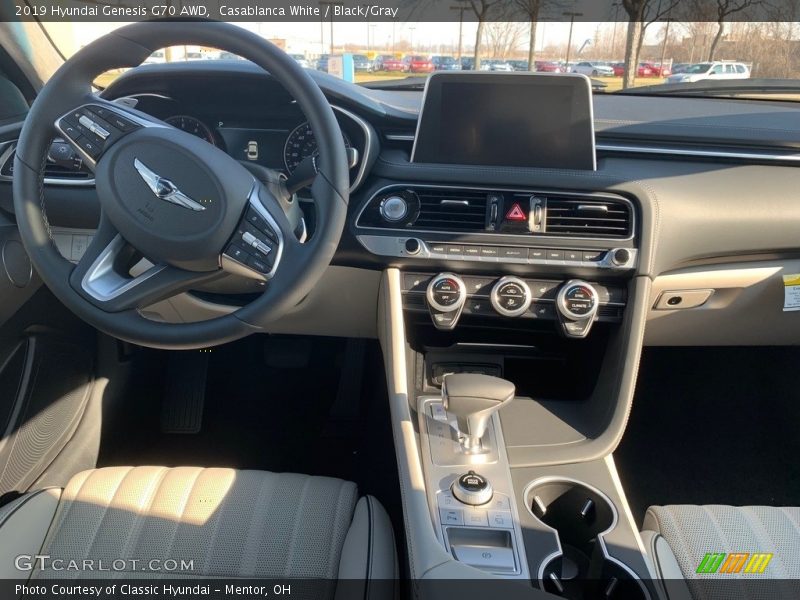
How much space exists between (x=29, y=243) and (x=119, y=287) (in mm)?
200

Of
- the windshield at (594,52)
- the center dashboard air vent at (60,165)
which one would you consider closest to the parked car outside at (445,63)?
the windshield at (594,52)

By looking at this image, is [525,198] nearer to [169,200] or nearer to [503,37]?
[503,37]

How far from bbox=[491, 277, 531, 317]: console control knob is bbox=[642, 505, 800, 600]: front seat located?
60 cm

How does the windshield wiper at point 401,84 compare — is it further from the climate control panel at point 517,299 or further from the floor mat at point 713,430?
the floor mat at point 713,430

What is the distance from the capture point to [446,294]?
1821 mm

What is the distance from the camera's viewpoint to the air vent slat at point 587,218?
1.77 m

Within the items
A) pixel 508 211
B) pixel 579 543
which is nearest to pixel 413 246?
pixel 508 211

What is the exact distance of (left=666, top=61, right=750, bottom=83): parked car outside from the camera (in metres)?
1.81

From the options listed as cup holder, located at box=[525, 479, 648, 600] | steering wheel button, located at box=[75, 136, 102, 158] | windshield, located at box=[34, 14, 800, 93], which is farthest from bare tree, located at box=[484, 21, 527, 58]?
cup holder, located at box=[525, 479, 648, 600]

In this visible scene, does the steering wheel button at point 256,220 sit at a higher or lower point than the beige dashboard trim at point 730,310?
higher

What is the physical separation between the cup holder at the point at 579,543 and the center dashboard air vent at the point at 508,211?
2.14ft

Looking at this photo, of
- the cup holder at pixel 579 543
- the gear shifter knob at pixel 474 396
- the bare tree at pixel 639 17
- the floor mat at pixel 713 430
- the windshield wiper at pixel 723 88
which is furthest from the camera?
the floor mat at pixel 713 430

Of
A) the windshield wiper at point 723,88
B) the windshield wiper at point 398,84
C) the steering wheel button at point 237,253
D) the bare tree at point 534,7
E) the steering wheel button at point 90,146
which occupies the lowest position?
the steering wheel button at point 237,253

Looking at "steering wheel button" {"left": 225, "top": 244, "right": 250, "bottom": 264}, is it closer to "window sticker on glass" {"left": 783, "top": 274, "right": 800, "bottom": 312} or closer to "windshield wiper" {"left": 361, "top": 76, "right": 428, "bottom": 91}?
"windshield wiper" {"left": 361, "top": 76, "right": 428, "bottom": 91}
